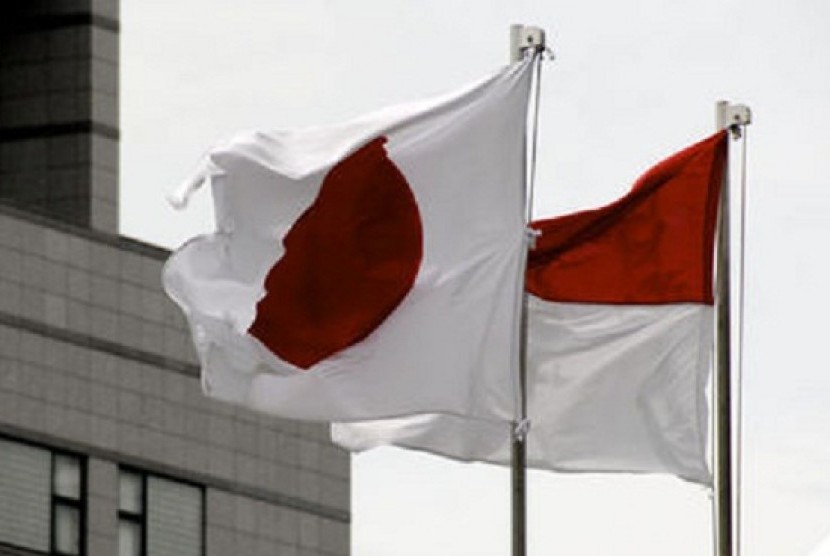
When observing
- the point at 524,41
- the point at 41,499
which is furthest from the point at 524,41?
the point at 41,499

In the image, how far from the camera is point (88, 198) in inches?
3649

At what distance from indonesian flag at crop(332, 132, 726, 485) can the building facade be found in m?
34.4

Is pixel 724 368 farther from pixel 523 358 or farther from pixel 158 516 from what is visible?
pixel 158 516

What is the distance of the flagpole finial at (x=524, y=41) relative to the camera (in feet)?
176

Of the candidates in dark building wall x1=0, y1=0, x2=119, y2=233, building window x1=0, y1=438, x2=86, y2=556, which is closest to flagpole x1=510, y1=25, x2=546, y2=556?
building window x1=0, y1=438, x2=86, y2=556

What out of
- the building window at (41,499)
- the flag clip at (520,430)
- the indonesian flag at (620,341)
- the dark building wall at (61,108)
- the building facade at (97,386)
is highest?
the dark building wall at (61,108)

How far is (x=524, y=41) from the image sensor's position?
2119 inches

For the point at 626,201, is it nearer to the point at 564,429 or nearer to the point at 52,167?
the point at 564,429

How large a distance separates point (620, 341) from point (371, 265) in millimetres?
2333

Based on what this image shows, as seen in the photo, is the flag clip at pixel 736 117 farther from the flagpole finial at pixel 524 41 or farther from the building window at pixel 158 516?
the building window at pixel 158 516

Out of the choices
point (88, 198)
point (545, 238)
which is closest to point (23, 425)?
point (88, 198)

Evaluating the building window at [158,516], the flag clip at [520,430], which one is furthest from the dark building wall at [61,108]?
the flag clip at [520,430]

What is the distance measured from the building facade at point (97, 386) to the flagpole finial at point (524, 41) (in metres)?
35.5

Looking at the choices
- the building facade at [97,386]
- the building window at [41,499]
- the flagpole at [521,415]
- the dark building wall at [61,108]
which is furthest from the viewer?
the dark building wall at [61,108]
